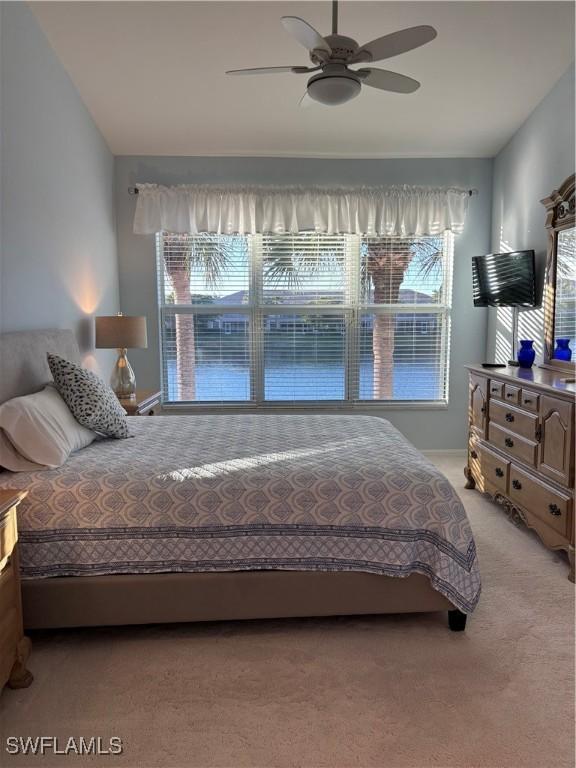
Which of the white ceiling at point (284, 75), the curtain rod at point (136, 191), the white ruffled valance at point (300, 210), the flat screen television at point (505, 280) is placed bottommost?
the flat screen television at point (505, 280)

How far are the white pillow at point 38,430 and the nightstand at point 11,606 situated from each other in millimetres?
428

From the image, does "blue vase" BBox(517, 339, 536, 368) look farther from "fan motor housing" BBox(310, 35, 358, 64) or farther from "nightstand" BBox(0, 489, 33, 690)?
"nightstand" BBox(0, 489, 33, 690)

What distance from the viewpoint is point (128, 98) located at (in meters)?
4.05

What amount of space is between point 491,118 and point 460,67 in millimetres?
721

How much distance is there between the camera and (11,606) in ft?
6.41

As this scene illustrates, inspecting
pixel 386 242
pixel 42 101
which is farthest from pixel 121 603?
pixel 386 242

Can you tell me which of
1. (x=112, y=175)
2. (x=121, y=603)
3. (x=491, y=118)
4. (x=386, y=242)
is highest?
(x=491, y=118)

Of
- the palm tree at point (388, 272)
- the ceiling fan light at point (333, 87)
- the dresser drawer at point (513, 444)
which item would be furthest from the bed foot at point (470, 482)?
the ceiling fan light at point (333, 87)

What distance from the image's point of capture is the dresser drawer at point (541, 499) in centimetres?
289

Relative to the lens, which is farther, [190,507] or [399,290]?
[399,290]

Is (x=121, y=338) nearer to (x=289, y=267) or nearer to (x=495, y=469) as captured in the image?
(x=289, y=267)

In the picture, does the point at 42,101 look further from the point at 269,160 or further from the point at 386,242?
the point at 386,242

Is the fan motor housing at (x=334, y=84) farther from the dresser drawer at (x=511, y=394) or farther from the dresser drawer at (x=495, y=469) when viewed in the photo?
the dresser drawer at (x=495, y=469)

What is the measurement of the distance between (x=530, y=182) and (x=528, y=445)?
7.31 ft
